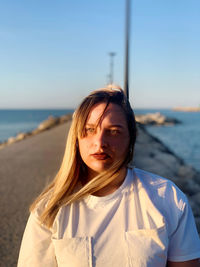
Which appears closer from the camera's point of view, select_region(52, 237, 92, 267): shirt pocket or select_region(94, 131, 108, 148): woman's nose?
select_region(52, 237, 92, 267): shirt pocket

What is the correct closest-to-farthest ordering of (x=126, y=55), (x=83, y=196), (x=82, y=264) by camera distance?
(x=82, y=264)
(x=83, y=196)
(x=126, y=55)

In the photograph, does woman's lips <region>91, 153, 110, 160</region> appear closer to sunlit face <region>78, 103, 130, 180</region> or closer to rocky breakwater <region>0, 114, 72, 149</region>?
sunlit face <region>78, 103, 130, 180</region>

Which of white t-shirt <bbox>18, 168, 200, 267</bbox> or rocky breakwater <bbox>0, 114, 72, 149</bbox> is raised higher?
white t-shirt <bbox>18, 168, 200, 267</bbox>

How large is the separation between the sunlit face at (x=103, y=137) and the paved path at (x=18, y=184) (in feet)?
8.19

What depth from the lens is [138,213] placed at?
160 cm

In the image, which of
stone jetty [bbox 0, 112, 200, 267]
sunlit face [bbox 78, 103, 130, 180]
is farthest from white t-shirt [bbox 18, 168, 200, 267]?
stone jetty [bbox 0, 112, 200, 267]

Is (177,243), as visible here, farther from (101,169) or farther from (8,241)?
(8,241)

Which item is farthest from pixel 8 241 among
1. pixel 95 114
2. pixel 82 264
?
pixel 95 114

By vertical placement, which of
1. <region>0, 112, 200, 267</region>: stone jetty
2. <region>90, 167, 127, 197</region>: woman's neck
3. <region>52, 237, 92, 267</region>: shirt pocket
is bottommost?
<region>0, 112, 200, 267</region>: stone jetty

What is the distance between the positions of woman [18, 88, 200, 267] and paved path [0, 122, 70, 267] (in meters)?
2.28

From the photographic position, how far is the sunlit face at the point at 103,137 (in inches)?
65.9

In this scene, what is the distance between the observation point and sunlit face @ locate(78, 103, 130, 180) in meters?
1.67

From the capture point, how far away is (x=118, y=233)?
1.56 meters

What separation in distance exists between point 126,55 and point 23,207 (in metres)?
3.32
